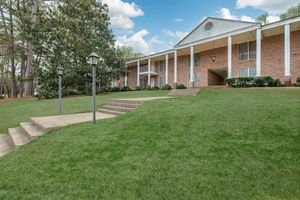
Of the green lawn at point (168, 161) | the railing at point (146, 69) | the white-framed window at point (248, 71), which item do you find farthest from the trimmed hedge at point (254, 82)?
the railing at point (146, 69)

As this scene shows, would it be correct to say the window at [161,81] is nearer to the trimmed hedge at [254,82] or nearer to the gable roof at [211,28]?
the gable roof at [211,28]

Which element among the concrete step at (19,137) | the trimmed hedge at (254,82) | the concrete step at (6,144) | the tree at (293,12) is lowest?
the concrete step at (6,144)

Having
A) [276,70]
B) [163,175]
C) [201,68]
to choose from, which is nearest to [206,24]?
[201,68]

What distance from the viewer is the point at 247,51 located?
699 inches

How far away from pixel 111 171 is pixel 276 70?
17.3 metres

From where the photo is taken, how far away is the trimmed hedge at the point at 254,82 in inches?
519

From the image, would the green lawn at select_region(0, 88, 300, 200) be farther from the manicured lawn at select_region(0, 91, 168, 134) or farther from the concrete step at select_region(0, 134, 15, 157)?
the manicured lawn at select_region(0, 91, 168, 134)

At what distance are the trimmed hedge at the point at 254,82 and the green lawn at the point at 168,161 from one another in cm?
897

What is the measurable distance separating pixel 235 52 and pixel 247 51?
1098 mm

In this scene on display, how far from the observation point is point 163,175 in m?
2.99

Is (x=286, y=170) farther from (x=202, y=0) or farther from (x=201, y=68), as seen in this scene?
(x=201, y=68)

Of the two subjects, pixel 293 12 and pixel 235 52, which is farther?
pixel 293 12

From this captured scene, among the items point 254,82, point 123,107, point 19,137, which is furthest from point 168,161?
point 254,82

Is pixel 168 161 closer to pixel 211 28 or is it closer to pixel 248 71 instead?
pixel 248 71
